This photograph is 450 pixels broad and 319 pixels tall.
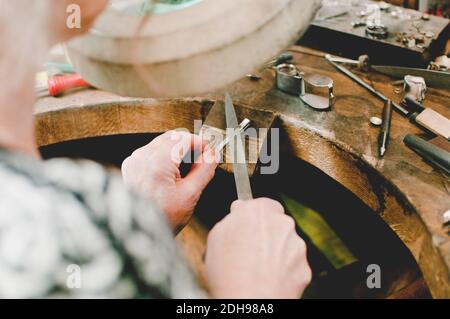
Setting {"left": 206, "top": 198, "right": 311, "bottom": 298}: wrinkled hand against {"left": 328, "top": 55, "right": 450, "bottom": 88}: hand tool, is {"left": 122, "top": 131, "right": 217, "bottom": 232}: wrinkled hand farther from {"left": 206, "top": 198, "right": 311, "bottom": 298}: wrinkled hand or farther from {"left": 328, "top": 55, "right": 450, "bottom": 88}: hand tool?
{"left": 328, "top": 55, "right": 450, "bottom": 88}: hand tool

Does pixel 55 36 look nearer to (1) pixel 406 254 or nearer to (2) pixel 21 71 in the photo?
(2) pixel 21 71

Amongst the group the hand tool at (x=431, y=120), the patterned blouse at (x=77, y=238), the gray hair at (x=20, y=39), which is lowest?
the hand tool at (x=431, y=120)

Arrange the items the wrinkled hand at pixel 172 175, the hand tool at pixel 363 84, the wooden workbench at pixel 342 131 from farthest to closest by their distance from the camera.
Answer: the hand tool at pixel 363 84, the wrinkled hand at pixel 172 175, the wooden workbench at pixel 342 131

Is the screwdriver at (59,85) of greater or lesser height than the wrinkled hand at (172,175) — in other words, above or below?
above

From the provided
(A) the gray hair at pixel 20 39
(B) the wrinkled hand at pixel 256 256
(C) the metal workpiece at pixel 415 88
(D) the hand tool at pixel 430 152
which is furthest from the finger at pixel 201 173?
(A) the gray hair at pixel 20 39

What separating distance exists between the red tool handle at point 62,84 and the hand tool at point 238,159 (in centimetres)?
76

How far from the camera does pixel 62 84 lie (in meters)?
2.01

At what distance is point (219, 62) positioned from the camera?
867 mm

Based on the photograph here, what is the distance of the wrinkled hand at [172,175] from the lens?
160cm

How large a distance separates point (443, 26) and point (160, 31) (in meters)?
1.84

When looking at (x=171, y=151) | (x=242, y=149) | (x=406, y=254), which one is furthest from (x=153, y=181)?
(x=406, y=254)

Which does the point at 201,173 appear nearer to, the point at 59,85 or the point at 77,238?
the point at 59,85

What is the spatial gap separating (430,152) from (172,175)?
0.93 m

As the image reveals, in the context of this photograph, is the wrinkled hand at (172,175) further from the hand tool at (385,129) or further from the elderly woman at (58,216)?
the elderly woman at (58,216)
